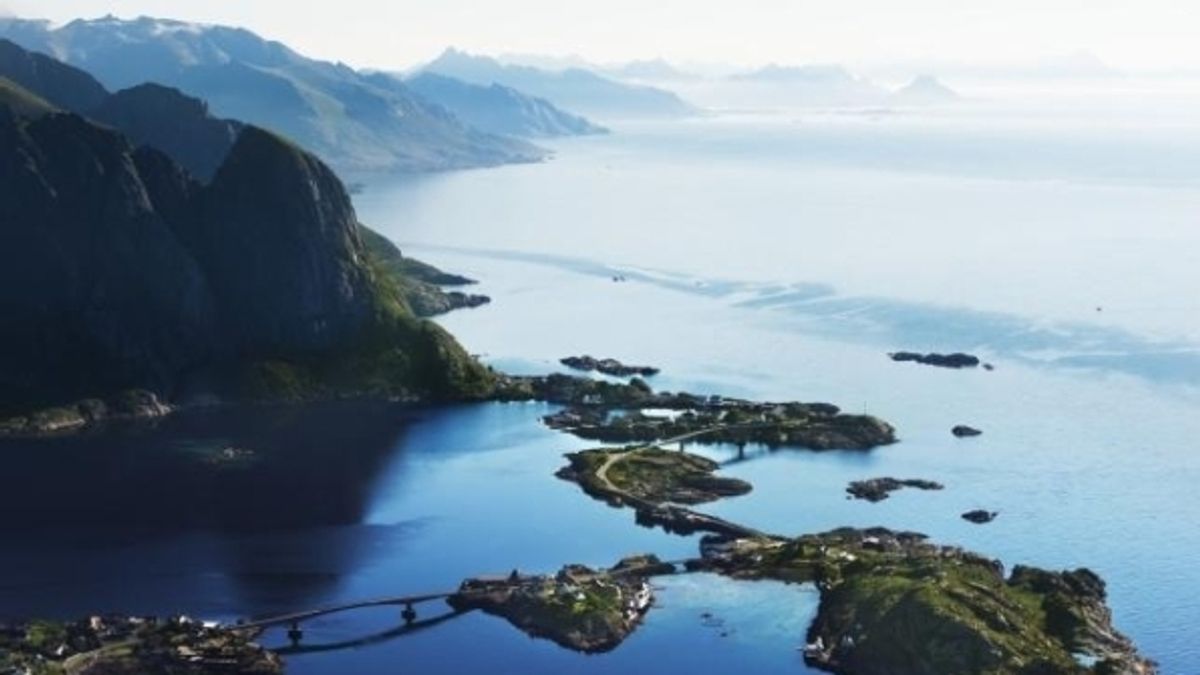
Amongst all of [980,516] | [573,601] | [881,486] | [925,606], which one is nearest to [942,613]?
[925,606]

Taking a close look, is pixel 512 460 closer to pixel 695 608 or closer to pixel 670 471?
pixel 670 471

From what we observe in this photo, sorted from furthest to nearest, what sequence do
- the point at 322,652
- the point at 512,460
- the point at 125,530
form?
1. the point at 512,460
2. the point at 125,530
3. the point at 322,652

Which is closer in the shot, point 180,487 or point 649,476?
point 180,487

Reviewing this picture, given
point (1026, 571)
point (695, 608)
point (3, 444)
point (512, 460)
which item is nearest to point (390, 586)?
point (695, 608)

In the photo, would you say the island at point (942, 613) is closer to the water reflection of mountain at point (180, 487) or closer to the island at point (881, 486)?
the island at point (881, 486)

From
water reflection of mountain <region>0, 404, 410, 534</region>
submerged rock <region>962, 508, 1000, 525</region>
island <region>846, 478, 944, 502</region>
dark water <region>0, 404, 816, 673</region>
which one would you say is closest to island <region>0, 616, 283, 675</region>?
dark water <region>0, 404, 816, 673</region>

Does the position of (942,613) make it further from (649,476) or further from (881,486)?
(649,476)

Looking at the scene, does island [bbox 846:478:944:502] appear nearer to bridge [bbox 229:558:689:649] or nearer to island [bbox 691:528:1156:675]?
island [bbox 691:528:1156:675]
